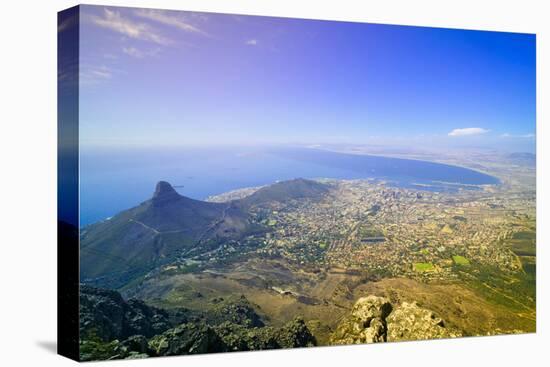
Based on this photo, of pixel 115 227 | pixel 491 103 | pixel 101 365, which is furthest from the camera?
pixel 491 103

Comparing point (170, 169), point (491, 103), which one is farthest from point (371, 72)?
point (170, 169)

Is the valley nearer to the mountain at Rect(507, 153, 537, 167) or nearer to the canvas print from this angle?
the canvas print

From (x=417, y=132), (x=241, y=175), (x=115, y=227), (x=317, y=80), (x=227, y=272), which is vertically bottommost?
Answer: (x=227, y=272)

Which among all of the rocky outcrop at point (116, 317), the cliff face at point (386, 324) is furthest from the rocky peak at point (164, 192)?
the cliff face at point (386, 324)

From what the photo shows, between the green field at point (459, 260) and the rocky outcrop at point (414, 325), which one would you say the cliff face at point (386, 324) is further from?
the green field at point (459, 260)

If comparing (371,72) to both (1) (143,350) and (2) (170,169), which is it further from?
(1) (143,350)

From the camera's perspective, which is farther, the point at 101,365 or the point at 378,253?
the point at 378,253

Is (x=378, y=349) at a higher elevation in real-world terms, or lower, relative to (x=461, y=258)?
lower
